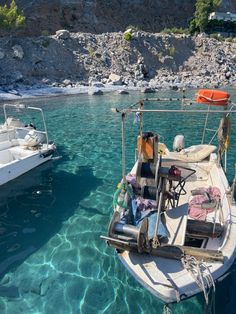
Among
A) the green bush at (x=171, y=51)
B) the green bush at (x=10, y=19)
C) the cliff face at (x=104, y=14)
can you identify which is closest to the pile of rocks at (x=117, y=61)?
the green bush at (x=171, y=51)

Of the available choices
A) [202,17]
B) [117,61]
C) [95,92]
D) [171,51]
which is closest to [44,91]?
[95,92]

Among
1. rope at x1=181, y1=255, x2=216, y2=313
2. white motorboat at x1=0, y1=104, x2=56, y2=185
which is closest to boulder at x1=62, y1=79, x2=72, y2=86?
white motorboat at x1=0, y1=104, x2=56, y2=185

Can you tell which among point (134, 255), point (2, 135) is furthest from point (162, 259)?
point (2, 135)

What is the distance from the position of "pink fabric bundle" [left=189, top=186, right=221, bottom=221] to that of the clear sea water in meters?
1.71

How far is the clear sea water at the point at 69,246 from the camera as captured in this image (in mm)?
6801

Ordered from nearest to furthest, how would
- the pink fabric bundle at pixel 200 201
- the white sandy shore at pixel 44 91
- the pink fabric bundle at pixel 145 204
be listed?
1. the pink fabric bundle at pixel 145 204
2. the pink fabric bundle at pixel 200 201
3. the white sandy shore at pixel 44 91

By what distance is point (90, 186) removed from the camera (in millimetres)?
12852

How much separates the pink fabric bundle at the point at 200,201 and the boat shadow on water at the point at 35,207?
14.5ft

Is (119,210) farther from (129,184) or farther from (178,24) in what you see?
(178,24)

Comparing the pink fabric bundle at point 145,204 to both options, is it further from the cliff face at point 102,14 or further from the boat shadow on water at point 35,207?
the cliff face at point 102,14

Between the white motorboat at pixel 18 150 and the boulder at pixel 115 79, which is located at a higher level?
the white motorboat at pixel 18 150

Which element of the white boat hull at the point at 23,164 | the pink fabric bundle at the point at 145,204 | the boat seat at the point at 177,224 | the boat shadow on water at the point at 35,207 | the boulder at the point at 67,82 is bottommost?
the boulder at the point at 67,82

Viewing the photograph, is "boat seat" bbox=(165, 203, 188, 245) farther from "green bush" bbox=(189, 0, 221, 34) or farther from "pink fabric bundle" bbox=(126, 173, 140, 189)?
"green bush" bbox=(189, 0, 221, 34)

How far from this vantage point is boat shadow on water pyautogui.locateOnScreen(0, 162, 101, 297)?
873cm
